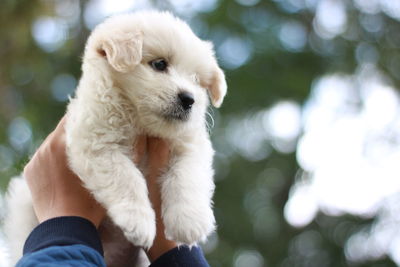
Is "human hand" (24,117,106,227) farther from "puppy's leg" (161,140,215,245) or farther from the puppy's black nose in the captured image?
the puppy's black nose

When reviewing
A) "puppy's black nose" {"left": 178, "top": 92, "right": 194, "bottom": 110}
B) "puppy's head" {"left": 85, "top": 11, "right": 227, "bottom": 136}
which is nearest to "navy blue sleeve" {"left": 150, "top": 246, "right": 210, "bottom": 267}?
"puppy's head" {"left": 85, "top": 11, "right": 227, "bottom": 136}

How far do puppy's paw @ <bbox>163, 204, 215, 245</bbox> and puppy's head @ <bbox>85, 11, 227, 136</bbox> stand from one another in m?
0.50

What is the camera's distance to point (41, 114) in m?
8.93

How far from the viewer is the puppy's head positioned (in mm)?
3131

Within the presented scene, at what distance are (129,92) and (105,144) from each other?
0.36m

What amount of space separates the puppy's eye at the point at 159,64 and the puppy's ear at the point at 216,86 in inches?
15.5

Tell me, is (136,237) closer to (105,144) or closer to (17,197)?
(105,144)

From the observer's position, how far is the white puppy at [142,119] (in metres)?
2.90

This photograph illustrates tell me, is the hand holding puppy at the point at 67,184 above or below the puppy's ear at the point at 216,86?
below

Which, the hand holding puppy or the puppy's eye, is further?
the puppy's eye

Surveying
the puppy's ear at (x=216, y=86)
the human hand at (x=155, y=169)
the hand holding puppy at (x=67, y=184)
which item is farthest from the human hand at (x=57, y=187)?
the puppy's ear at (x=216, y=86)

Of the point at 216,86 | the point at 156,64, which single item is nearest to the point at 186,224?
the point at 156,64

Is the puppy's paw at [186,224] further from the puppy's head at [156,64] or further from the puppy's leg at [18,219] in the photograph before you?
the puppy's leg at [18,219]

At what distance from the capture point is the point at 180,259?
121 inches
